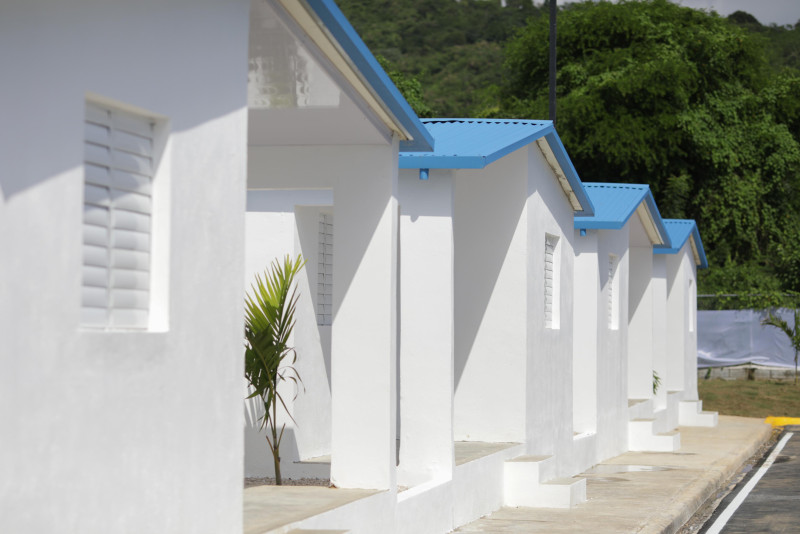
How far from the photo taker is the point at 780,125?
42781 millimetres

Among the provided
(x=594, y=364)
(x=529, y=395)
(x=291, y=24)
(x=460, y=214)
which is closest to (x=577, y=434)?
A: (x=594, y=364)

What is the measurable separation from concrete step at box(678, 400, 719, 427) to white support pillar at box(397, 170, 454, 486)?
50.8ft

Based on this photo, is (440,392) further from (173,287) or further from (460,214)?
(173,287)

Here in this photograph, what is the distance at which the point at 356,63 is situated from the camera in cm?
759

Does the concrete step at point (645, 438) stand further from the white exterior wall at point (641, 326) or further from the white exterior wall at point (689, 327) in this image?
the white exterior wall at point (689, 327)

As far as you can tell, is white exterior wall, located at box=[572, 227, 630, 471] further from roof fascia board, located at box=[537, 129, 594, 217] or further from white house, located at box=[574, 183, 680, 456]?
roof fascia board, located at box=[537, 129, 594, 217]

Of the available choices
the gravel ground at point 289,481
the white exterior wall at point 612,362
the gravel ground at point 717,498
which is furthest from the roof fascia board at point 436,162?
the white exterior wall at point 612,362

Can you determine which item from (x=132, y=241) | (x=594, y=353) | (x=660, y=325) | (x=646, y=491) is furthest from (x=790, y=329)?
(x=132, y=241)

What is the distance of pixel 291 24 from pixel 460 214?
20.9 ft

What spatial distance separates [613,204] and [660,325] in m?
6.73

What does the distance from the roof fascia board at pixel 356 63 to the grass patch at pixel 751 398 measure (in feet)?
71.4

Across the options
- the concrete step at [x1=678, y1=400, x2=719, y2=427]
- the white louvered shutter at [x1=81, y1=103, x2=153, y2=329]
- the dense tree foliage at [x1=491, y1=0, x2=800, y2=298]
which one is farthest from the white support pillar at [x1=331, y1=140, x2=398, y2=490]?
the dense tree foliage at [x1=491, y1=0, x2=800, y2=298]

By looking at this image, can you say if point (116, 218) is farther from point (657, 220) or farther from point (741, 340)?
point (741, 340)

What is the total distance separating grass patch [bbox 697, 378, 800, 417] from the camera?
29.1 metres
